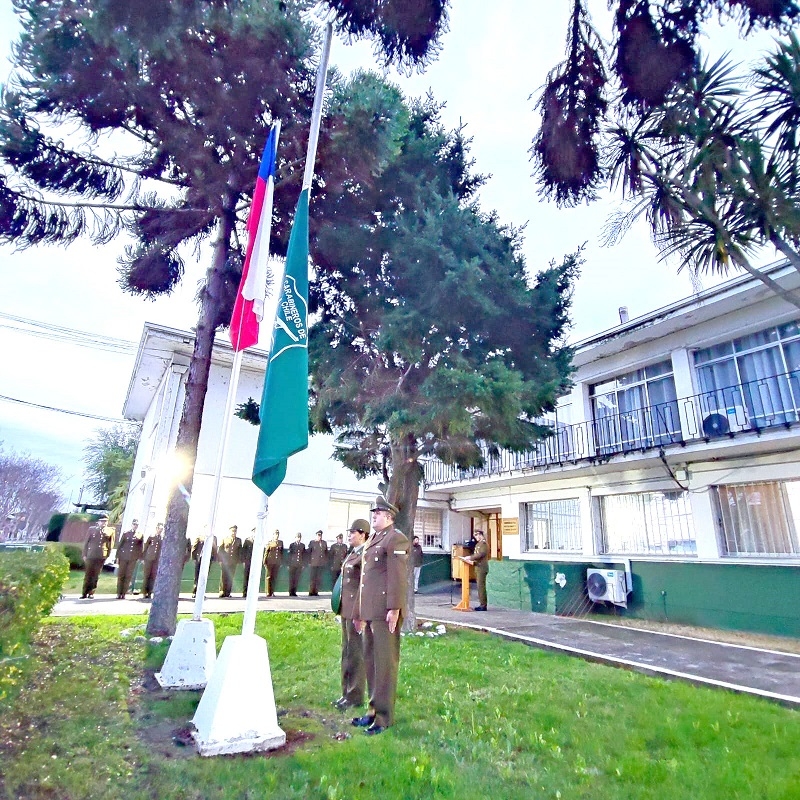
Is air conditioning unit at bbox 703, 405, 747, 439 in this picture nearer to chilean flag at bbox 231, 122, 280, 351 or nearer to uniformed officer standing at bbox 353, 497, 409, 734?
uniformed officer standing at bbox 353, 497, 409, 734

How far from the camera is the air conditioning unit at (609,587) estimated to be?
1283 cm

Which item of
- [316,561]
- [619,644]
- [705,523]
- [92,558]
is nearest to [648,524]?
[705,523]

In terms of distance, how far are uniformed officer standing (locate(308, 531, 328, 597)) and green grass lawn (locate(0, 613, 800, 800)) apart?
9615 millimetres

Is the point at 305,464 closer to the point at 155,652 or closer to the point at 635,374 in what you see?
the point at 635,374

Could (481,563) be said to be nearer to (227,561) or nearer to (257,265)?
(227,561)

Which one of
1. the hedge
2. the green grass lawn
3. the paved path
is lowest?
the green grass lawn

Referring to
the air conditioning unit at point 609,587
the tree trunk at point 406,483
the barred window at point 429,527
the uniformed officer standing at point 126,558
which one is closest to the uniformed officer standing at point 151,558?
the uniformed officer standing at point 126,558

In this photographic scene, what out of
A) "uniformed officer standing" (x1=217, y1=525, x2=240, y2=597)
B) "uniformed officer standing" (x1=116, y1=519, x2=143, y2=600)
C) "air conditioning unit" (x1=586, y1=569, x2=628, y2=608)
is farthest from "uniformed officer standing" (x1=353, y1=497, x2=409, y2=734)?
"uniformed officer standing" (x1=217, y1=525, x2=240, y2=597)

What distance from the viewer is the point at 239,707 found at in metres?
3.57

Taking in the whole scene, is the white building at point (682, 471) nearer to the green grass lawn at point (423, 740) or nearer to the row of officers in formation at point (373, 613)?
the green grass lawn at point (423, 740)

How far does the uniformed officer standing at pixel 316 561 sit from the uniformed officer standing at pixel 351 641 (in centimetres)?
1092

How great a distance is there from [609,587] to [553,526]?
3829 millimetres

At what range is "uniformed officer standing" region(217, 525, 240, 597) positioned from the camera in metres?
14.6

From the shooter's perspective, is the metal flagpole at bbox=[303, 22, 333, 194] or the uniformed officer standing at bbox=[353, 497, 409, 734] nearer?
the uniformed officer standing at bbox=[353, 497, 409, 734]
